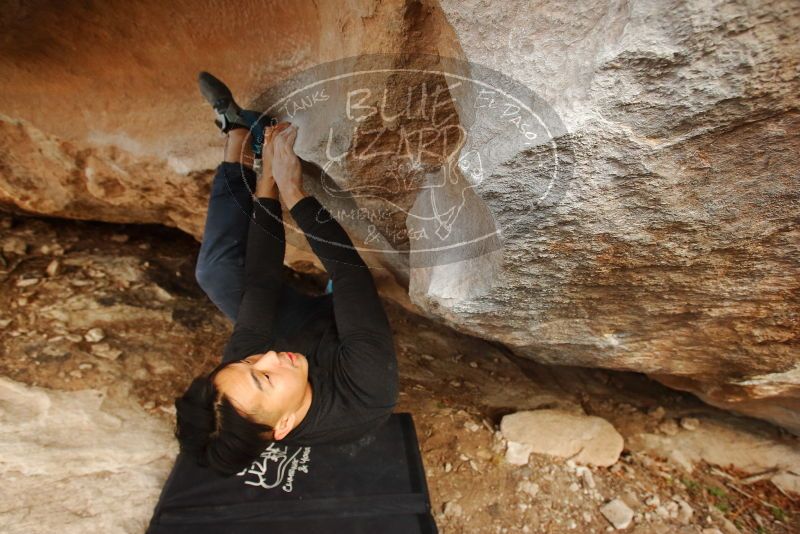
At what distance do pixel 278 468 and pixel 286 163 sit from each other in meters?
1.04

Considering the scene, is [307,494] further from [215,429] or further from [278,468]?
[215,429]

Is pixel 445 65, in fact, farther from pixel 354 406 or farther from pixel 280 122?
pixel 354 406

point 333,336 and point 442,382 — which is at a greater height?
point 333,336

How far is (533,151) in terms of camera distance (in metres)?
0.86

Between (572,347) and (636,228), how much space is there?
1.99 feet

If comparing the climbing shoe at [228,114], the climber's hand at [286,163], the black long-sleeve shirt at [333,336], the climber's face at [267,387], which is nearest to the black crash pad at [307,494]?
the black long-sleeve shirt at [333,336]

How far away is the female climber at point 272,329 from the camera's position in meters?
1.17

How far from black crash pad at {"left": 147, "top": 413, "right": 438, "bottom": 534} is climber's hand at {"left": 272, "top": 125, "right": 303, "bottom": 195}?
0.77 metres

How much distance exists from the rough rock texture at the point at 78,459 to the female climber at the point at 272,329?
51 centimetres

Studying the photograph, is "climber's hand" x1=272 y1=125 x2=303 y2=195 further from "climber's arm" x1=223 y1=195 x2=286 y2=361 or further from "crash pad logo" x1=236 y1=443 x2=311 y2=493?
"crash pad logo" x1=236 y1=443 x2=311 y2=493

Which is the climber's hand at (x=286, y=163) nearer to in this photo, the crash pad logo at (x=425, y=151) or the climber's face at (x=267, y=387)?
the crash pad logo at (x=425, y=151)

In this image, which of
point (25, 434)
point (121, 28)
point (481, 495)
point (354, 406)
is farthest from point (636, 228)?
point (25, 434)

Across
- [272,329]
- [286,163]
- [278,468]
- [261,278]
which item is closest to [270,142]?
[286,163]

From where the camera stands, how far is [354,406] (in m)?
1.32
